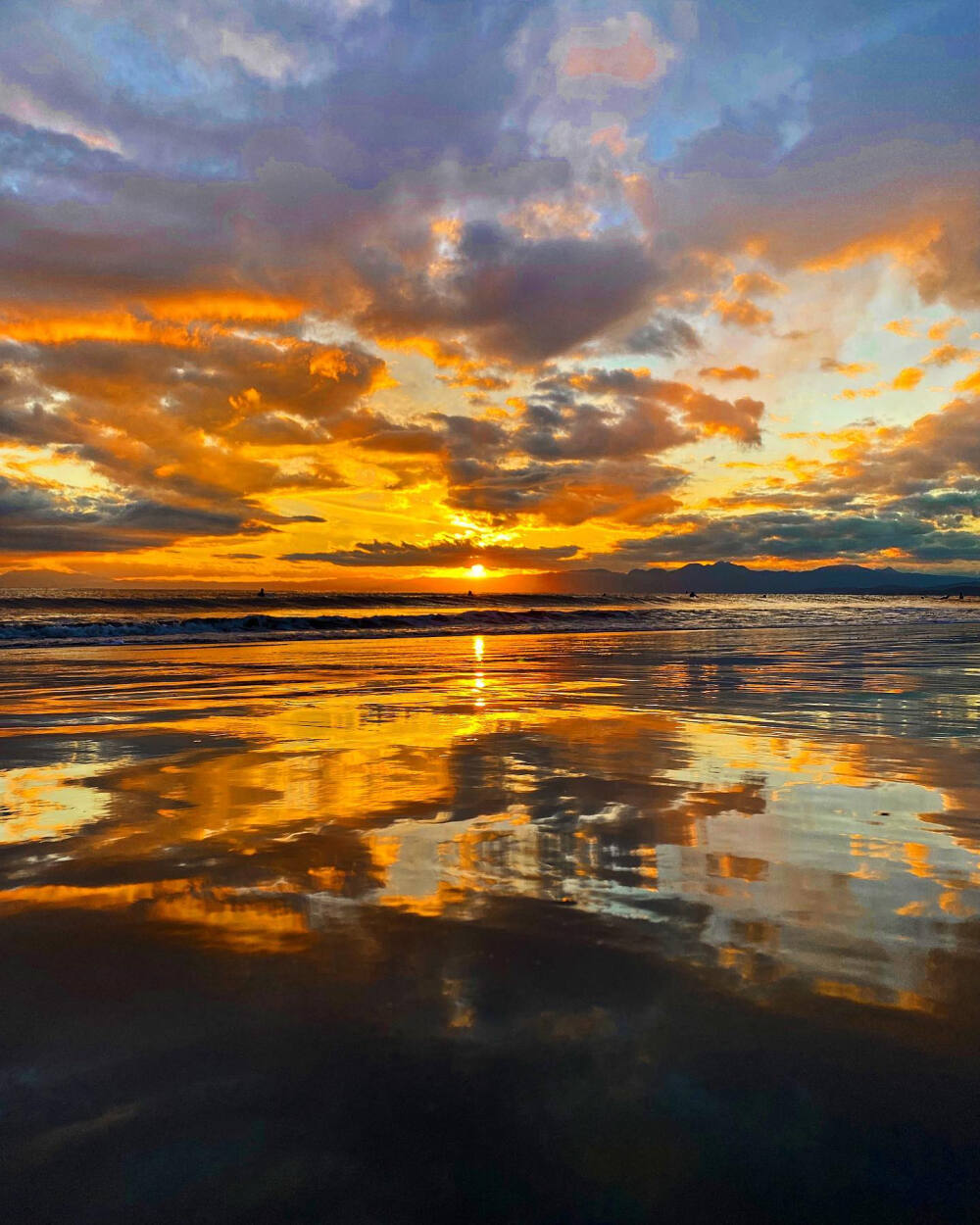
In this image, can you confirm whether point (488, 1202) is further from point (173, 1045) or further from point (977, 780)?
point (977, 780)

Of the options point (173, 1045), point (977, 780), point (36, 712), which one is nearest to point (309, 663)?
point (36, 712)

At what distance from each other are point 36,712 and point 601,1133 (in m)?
9.33

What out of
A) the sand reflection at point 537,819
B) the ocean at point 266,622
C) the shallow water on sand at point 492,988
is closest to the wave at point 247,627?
the ocean at point 266,622

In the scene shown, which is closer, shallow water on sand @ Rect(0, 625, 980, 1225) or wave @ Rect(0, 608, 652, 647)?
shallow water on sand @ Rect(0, 625, 980, 1225)

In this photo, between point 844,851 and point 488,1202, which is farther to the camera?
point 844,851

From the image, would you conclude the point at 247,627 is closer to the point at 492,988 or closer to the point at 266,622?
the point at 266,622

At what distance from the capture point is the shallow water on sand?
1.80 m

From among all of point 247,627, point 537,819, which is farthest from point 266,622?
point 537,819

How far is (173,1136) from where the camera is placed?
1941mm

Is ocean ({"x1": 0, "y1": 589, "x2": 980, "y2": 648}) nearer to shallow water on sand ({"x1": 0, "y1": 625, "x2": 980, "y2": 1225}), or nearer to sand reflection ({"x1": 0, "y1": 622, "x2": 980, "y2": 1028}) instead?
sand reflection ({"x1": 0, "y1": 622, "x2": 980, "y2": 1028})

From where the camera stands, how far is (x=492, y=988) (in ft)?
8.61

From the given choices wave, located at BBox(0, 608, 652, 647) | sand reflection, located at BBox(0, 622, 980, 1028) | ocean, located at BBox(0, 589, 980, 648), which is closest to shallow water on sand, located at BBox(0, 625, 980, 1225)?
sand reflection, located at BBox(0, 622, 980, 1028)

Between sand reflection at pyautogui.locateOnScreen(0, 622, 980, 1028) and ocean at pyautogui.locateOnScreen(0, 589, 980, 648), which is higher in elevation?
ocean at pyautogui.locateOnScreen(0, 589, 980, 648)

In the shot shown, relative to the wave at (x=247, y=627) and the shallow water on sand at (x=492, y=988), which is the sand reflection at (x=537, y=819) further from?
the wave at (x=247, y=627)
